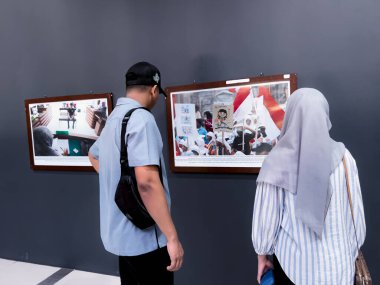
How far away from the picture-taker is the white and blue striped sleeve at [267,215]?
1.16 m

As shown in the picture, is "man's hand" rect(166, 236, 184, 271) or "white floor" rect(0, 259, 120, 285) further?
"white floor" rect(0, 259, 120, 285)

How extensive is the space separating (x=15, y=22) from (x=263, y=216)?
2.68 metres

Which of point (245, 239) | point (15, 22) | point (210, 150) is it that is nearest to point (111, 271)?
point (245, 239)

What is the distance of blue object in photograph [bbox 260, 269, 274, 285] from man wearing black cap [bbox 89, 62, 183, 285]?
0.37 meters

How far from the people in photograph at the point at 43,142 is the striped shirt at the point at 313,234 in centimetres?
194

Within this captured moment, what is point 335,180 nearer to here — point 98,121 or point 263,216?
point 263,216

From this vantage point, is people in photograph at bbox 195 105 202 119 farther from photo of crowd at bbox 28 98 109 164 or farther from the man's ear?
photo of crowd at bbox 28 98 109 164

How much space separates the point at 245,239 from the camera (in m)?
2.05

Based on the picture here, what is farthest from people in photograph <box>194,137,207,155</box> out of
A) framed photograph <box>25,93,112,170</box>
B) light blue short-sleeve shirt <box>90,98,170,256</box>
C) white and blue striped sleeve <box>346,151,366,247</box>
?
white and blue striped sleeve <box>346,151,366,247</box>

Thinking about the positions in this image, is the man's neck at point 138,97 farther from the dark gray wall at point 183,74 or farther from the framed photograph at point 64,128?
the framed photograph at point 64,128

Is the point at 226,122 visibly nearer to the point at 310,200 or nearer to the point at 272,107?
the point at 272,107

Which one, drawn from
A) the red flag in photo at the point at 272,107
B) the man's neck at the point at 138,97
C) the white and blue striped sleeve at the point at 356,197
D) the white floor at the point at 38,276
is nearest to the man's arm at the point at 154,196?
the man's neck at the point at 138,97

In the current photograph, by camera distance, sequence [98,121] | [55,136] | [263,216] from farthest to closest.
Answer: [55,136], [98,121], [263,216]

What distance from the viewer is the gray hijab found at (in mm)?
1051
